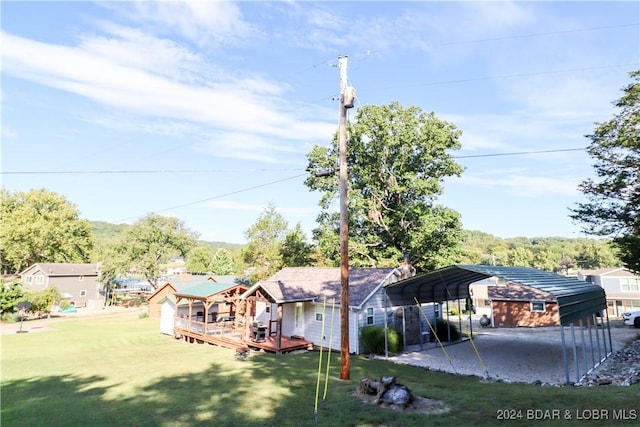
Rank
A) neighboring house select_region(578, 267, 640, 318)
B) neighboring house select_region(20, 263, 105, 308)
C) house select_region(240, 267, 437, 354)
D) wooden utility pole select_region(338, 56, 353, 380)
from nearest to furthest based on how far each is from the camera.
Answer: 1. wooden utility pole select_region(338, 56, 353, 380)
2. house select_region(240, 267, 437, 354)
3. neighboring house select_region(578, 267, 640, 318)
4. neighboring house select_region(20, 263, 105, 308)

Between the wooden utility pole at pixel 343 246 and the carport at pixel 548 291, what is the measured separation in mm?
5900

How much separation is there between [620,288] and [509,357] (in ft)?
111

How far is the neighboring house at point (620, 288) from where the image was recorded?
4078 centimetres

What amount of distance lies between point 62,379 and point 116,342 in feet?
34.7

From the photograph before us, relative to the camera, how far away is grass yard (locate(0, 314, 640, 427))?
26.5ft

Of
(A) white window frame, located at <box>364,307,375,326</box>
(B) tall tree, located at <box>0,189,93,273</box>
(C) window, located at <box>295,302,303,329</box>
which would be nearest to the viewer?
(A) white window frame, located at <box>364,307,375,326</box>

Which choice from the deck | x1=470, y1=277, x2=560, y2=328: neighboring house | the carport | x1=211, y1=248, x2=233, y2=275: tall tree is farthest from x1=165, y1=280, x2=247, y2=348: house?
x1=211, y1=248, x2=233, y2=275: tall tree

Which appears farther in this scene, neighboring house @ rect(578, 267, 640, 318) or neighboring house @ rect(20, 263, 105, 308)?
neighboring house @ rect(20, 263, 105, 308)

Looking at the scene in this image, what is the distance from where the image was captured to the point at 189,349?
67.2 ft

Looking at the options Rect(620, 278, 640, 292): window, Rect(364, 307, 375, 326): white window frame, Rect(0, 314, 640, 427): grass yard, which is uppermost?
Rect(620, 278, 640, 292): window

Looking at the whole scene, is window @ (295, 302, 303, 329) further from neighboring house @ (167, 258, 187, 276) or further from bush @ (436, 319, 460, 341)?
neighboring house @ (167, 258, 187, 276)

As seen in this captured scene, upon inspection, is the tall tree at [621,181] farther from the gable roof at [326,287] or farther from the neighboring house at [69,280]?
the neighboring house at [69,280]

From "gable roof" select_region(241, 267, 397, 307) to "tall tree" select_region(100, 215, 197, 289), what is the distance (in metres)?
37.7

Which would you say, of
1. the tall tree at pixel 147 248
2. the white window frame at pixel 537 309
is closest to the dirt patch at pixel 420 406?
the white window frame at pixel 537 309
